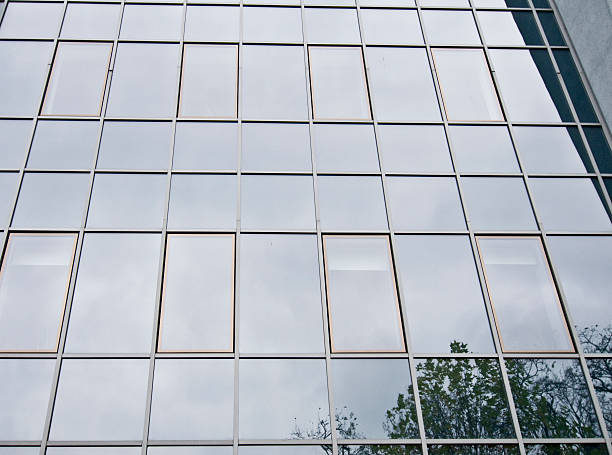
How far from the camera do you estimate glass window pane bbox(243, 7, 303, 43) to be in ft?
55.7

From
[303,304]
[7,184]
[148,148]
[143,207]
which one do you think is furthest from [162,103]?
[303,304]

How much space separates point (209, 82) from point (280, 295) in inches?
238

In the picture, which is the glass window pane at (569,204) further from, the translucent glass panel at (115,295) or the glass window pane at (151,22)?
the glass window pane at (151,22)

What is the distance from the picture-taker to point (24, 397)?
11.7 metres

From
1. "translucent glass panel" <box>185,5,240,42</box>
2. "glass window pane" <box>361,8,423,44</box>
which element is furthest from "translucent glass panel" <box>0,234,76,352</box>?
"glass window pane" <box>361,8,423,44</box>

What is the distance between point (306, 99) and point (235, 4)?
12.7 feet

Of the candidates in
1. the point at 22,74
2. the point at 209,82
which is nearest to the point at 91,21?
the point at 22,74

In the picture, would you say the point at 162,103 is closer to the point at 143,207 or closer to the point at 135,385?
the point at 143,207

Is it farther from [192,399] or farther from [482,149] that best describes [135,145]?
[482,149]

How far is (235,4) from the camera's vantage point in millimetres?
17656

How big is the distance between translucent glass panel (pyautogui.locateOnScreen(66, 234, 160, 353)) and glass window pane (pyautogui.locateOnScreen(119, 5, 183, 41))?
19.5 feet

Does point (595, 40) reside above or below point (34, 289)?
above

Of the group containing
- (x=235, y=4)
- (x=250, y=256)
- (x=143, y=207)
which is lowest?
(x=250, y=256)

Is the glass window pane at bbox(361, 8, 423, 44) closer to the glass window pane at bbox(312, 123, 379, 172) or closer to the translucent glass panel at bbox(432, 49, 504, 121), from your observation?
the translucent glass panel at bbox(432, 49, 504, 121)
